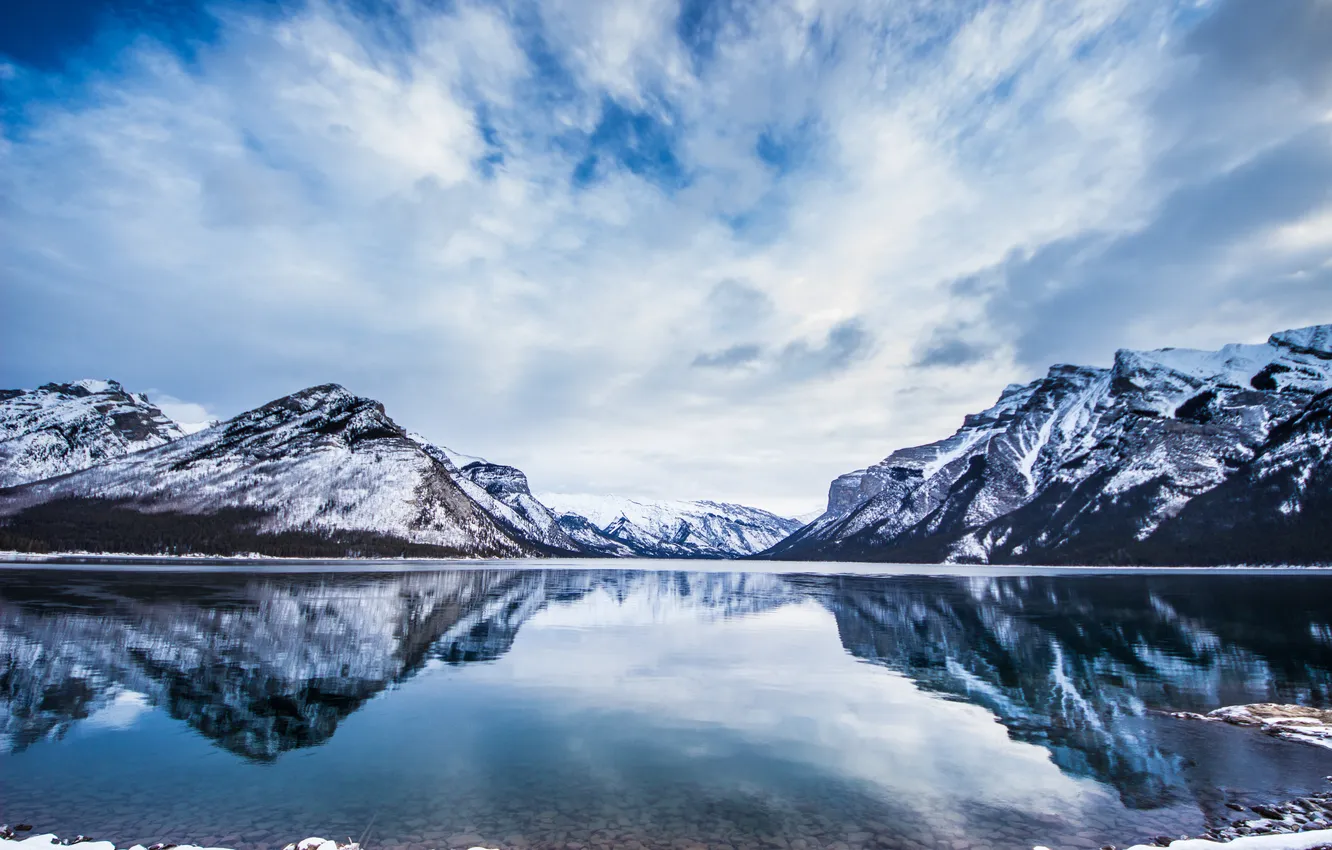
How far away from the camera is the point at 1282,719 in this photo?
3175 centimetres

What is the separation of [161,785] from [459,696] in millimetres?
15410

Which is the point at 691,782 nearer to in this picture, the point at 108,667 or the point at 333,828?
the point at 333,828

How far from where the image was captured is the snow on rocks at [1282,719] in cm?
2961

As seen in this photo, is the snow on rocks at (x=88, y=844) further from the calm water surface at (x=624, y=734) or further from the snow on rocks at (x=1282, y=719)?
the snow on rocks at (x=1282, y=719)

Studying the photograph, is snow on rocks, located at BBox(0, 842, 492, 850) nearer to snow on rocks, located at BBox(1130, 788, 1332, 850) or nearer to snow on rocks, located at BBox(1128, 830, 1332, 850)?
snow on rocks, located at BBox(1128, 830, 1332, 850)

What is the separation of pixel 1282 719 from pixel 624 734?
97.5ft

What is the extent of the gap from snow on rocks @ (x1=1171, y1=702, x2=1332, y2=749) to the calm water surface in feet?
5.32

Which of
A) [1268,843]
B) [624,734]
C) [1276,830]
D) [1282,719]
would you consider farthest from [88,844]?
[1282,719]

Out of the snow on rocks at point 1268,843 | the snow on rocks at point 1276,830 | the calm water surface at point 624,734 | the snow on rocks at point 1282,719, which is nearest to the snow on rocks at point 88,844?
the calm water surface at point 624,734

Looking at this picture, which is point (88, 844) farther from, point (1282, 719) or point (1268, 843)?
point (1282, 719)

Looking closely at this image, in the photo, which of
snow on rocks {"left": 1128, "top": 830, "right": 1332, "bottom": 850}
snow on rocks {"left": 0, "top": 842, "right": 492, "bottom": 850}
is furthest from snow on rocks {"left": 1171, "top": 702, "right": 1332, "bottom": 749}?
snow on rocks {"left": 0, "top": 842, "right": 492, "bottom": 850}

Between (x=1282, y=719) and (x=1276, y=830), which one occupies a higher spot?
(x=1282, y=719)

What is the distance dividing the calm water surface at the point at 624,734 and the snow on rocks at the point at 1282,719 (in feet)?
5.32

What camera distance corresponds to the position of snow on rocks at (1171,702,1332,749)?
29.6 meters
